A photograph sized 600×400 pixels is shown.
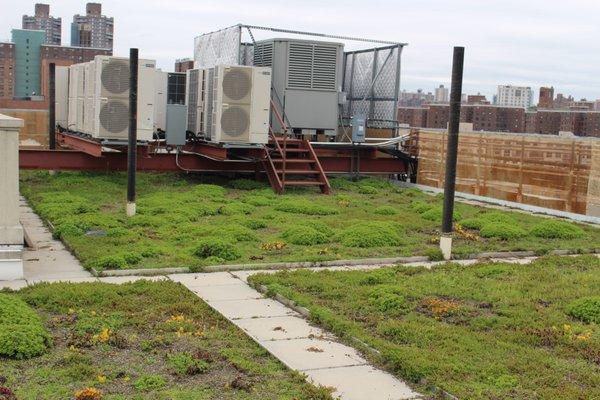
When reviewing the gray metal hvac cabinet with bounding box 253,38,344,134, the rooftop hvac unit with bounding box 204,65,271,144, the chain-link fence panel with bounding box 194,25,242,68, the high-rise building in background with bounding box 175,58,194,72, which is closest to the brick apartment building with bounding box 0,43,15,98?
the high-rise building in background with bounding box 175,58,194,72

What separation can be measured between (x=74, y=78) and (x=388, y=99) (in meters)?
8.63

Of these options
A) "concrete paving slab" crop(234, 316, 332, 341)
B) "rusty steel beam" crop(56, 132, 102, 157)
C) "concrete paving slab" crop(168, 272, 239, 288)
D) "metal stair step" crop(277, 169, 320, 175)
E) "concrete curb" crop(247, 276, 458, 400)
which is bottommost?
"concrete paving slab" crop(168, 272, 239, 288)

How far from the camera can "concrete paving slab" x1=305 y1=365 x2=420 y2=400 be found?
5.96 meters

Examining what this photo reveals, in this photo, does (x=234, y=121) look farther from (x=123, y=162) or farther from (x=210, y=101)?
(x=123, y=162)

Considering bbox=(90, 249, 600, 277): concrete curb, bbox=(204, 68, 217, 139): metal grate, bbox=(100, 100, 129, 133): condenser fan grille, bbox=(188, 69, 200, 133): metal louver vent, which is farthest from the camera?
bbox=(188, 69, 200, 133): metal louver vent

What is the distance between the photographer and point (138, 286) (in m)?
9.05

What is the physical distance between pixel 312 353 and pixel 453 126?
→ 5.48 m

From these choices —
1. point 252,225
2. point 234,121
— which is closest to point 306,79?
point 234,121

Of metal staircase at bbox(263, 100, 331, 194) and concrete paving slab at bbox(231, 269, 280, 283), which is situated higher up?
metal staircase at bbox(263, 100, 331, 194)

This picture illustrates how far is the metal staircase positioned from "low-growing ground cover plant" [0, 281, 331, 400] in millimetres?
10456

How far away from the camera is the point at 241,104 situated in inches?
721

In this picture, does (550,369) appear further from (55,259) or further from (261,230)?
(261,230)

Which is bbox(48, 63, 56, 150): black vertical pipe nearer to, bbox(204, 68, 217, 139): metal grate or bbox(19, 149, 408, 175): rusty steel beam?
bbox(19, 149, 408, 175): rusty steel beam

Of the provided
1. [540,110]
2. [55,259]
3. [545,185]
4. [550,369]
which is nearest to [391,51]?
[545,185]
